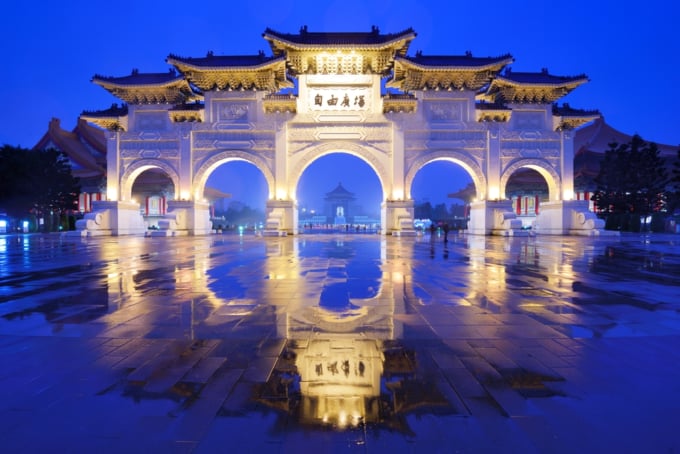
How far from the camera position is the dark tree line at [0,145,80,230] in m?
25.7

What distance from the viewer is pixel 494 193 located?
→ 77.8 ft

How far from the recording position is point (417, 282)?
5.90m

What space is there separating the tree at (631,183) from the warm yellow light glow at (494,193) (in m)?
10.9

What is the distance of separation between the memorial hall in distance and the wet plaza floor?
1843 cm

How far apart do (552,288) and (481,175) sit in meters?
19.7

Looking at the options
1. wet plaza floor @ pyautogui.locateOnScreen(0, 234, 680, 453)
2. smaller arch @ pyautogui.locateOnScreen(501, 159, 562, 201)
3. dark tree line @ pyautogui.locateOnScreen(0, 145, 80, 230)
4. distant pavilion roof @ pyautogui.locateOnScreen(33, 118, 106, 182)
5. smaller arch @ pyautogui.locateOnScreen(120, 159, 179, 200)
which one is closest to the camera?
wet plaza floor @ pyautogui.locateOnScreen(0, 234, 680, 453)

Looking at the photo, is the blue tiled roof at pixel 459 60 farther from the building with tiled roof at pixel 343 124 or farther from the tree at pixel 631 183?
the tree at pixel 631 183

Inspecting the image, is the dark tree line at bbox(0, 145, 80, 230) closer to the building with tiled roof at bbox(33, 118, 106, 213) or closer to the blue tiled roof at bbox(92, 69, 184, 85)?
the building with tiled roof at bbox(33, 118, 106, 213)

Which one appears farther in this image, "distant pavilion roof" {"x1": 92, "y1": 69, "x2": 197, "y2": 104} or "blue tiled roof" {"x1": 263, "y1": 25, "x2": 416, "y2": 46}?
"distant pavilion roof" {"x1": 92, "y1": 69, "x2": 197, "y2": 104}

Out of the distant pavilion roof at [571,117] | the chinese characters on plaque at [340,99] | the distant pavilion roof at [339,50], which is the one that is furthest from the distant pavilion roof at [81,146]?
the distant pavilion roof at [571,117]

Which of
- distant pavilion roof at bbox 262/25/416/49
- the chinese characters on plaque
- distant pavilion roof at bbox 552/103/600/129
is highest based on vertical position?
distant pavilion roof at bbox 262/25/416/49

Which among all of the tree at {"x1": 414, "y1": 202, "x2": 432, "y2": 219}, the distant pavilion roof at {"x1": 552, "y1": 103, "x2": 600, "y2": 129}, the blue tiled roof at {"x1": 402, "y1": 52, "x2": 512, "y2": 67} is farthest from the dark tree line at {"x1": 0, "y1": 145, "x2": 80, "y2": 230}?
the tree at {"x1": 414, "y1": 202, "x2": 432, "y2": 219}

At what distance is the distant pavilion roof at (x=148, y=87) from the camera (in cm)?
2319

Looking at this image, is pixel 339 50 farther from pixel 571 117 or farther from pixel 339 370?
pixel 339 370
